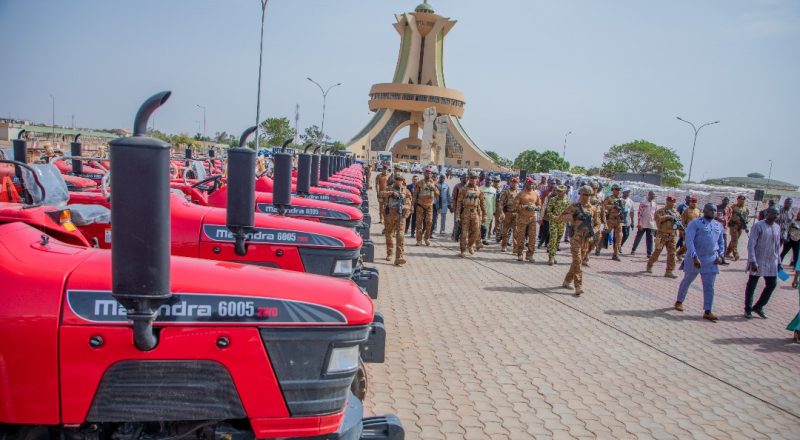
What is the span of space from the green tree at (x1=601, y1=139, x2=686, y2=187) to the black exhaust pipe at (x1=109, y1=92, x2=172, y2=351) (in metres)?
89.7

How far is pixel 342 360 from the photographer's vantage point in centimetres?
277

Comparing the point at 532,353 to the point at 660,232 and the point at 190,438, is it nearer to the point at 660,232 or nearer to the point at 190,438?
the point at 190,438

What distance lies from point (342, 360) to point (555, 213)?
10344 millimetres

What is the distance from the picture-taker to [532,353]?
20.9 feet

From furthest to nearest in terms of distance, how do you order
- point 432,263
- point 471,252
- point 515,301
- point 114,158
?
1. point 471,252
2. point 432,263
3. point 515,301
4. point 114,158

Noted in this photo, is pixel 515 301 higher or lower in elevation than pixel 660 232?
lower

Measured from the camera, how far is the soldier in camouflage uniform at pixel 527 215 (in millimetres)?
12125

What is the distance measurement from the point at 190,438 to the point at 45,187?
74.1 inches

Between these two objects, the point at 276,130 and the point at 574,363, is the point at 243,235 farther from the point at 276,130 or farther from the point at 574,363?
the point at 276,130

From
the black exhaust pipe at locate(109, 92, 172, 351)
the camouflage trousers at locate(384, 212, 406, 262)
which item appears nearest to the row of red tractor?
the black exhaust pipe at locate(109, 92, 172, 351)

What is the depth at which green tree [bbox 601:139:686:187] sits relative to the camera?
88375 millimetres

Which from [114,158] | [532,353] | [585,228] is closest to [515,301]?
[585,228]

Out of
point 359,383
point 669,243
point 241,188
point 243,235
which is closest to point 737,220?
point 669,243

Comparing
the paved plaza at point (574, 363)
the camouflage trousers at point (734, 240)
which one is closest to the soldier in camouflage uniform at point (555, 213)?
the paved plaza at point (574, 363)
